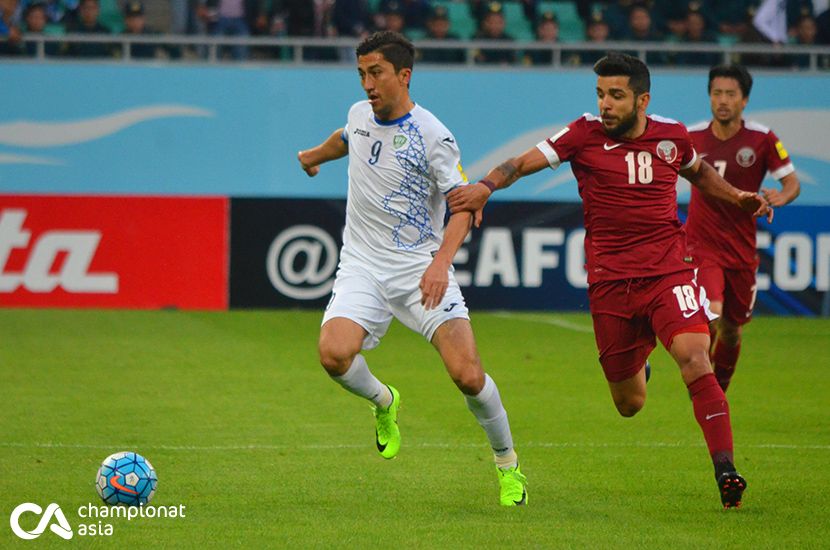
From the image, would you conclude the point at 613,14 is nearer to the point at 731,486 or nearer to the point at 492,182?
the point at 492,182

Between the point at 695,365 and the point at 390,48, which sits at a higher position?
the point at 390,48

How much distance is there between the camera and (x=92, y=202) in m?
16.8

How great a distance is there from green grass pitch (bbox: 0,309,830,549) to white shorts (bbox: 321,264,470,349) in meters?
0.83

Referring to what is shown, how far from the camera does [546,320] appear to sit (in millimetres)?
16906

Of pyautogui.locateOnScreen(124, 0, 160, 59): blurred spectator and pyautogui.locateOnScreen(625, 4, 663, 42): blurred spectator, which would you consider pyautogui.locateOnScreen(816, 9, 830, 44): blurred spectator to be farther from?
pyautogui.locateOnScreen(124, 0, 160, 59): blurred spectator

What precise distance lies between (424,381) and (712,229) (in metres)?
2.96

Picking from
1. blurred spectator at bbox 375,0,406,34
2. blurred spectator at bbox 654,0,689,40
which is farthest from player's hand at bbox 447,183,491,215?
blurred spectator at bbox 654,0,689,40

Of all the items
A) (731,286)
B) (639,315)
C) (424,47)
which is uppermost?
(424,47)

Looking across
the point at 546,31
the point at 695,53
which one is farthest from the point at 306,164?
the point at 695,53

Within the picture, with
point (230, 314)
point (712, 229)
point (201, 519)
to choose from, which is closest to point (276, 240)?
point (230, 314)

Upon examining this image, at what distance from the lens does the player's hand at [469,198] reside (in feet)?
22.6

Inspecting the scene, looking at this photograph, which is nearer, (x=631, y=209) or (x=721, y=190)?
(x=631, y=209)

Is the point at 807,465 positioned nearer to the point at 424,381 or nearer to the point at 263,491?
the point at 263,491

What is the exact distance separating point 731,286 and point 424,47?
9.13 meters
